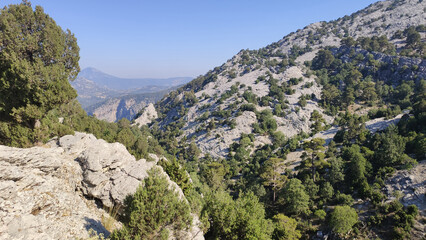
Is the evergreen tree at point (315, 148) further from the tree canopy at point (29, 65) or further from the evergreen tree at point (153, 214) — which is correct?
the tree canopy at point (29, 65)

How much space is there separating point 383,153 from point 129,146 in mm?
55486

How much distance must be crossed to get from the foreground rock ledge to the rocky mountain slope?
2572 inches

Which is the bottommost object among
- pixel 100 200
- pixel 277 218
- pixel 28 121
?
pixel 277 218

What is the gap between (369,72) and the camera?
110 m

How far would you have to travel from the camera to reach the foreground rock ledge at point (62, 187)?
12039mm

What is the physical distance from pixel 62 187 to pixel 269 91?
114 m

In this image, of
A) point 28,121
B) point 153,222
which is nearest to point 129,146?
point 28,121

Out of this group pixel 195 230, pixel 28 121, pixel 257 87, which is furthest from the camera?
pixel 257 87

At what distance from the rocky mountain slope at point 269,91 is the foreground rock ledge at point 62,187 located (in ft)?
214

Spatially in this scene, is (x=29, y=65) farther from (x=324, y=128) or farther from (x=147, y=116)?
(x=147, y=116)

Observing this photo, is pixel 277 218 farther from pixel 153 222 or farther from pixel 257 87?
pixel 257 87

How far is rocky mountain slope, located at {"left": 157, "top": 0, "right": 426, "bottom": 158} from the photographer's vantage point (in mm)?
94000

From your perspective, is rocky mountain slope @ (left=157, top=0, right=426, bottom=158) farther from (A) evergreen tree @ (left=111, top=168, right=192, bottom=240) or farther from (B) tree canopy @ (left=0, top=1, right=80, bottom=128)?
(A) evergreen tree @ (left=111, top=168, right=192, bottom=240)

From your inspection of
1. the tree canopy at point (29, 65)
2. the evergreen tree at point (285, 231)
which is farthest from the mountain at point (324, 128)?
the tree canopy at point (29, 65)
